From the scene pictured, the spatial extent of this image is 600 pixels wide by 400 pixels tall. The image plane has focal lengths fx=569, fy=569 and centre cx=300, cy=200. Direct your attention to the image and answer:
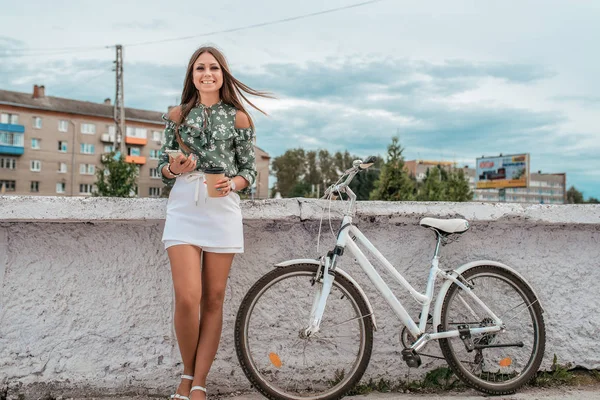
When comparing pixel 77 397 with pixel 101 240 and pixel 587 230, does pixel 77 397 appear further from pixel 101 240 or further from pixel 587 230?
pixel 587 230

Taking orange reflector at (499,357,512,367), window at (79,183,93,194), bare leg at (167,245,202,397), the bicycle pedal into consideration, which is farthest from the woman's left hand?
window at (79,183,93,194)

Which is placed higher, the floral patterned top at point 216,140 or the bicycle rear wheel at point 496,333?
the floral patterned top at point 216,140

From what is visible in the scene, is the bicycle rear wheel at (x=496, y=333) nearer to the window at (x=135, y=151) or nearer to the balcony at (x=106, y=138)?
the balcony at (x=106, y=138)

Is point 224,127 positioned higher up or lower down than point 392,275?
higher up

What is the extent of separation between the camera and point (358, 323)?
10.8 ft

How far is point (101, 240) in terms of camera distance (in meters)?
3.41

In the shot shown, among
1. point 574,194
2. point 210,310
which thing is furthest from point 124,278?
point 574,194

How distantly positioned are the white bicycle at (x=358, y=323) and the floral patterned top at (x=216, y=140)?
531 millimetres

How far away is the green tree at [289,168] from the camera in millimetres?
74938

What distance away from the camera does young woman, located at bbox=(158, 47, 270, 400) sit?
114 inches

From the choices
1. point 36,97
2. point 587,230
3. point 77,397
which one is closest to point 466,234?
point 587,230

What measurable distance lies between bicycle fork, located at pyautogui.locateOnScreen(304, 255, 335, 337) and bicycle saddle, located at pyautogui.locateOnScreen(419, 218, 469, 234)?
638 millimetres

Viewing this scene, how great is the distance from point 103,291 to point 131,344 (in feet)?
1.18

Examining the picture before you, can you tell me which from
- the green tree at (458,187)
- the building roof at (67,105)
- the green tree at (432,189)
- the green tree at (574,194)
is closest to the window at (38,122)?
the building roof at (67,105)
